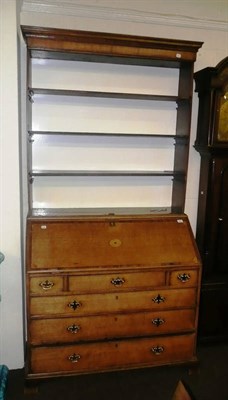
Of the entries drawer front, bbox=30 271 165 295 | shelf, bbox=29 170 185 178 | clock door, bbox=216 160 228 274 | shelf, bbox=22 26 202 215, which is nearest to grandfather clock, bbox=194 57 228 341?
clock door, bbox=216 160 228 274

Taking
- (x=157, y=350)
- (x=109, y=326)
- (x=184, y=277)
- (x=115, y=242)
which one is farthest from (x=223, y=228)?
(x=109, y=326)

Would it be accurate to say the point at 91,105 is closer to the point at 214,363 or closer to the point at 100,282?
the point at 100,282

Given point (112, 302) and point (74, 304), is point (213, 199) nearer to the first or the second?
point (112, 302)

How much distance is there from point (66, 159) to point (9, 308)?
3.85 feet

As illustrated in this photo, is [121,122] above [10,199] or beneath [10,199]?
above

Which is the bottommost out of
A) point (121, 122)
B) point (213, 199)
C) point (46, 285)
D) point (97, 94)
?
point (46, 285)

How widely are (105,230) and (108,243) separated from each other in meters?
0.11

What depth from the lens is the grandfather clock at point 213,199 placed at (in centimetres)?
231

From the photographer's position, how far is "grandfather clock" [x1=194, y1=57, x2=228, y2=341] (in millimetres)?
2309

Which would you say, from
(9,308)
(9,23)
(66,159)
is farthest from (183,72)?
(9,308)

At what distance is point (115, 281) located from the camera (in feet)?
6.75

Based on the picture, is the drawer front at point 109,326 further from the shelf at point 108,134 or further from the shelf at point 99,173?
the shelf at point 108,134

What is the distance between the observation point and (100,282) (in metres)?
2.04

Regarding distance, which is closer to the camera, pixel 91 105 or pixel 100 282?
pixel 100 282
